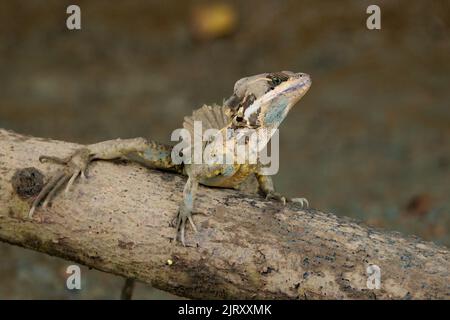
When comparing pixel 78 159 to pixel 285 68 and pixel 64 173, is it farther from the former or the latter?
pixel 285 68

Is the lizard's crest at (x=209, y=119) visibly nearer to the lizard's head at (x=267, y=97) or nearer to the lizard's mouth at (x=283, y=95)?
the lizard's head at (x=267, y=97)

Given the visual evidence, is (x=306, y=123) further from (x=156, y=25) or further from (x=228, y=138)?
(x=228, y=138)

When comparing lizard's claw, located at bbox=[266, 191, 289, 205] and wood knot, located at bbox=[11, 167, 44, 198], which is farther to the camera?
lizard's claw, located at bbox=[266, 191, 289, 205]

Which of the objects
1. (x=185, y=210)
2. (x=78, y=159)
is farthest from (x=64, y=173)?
(x=185, y=210)

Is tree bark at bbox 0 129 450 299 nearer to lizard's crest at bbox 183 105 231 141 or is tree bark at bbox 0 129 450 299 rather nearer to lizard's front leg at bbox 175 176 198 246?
lizard's front leg at bbox 175 176 198 246

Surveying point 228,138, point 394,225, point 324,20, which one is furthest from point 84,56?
point 228,138

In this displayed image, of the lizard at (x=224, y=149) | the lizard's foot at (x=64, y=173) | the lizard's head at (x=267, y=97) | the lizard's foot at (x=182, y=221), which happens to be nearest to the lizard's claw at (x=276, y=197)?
the lizard at (x=224, y=149)

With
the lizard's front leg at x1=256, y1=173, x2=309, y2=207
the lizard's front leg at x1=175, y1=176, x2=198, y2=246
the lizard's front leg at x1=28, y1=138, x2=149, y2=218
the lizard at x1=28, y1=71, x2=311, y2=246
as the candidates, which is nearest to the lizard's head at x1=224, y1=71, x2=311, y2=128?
the lizard at x1=28, y1=71, x2=311, y2=246
